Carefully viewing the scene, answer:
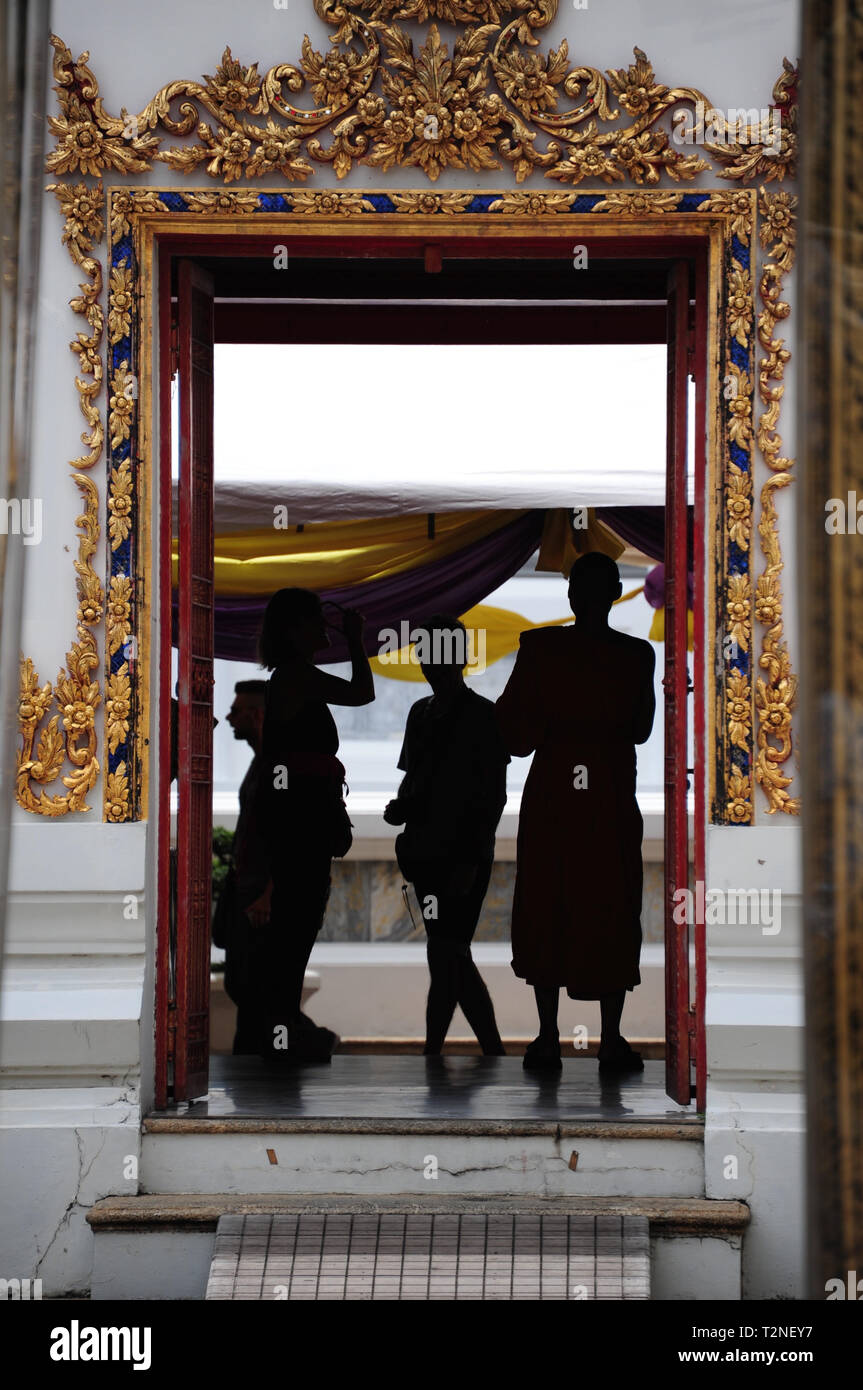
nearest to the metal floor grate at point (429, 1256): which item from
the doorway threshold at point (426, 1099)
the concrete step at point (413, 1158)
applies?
the concrete step at point (413, 1158)

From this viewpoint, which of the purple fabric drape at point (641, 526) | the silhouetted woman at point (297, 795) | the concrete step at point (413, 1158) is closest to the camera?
the concrete step at point (413, 1158)

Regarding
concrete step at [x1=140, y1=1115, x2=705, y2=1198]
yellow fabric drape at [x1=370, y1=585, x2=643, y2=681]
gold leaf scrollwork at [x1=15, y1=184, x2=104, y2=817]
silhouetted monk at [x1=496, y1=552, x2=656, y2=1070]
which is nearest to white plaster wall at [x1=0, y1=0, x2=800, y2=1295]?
gold leaf scrollwork at [x1=15, y1=184, x2=104, y2=817]

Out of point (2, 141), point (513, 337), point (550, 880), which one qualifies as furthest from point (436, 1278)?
point (513, 337)

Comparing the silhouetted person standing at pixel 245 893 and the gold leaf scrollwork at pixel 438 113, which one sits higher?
the gold leaf scrollwork at pixel 438 113

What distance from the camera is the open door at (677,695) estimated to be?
486cm

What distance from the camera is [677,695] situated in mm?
4898

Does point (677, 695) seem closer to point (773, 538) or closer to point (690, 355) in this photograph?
point (773, 538)

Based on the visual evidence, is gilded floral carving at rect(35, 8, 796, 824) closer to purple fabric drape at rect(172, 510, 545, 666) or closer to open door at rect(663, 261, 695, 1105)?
open door at rect(663, 261, 695, 1105)

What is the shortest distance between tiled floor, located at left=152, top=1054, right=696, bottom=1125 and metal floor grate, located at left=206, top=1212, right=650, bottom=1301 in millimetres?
342

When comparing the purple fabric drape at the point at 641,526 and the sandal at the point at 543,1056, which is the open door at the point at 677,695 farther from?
the purple fabric drape at the point at 641,526

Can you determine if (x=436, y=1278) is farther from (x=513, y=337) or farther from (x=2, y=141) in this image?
(x=513, y=337)

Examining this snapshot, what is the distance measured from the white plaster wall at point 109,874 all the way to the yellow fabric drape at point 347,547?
2555 mm

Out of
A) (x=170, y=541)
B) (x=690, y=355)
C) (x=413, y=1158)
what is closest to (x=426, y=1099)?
(x=413, y=1158)

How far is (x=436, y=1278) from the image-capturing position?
4.34 metres
